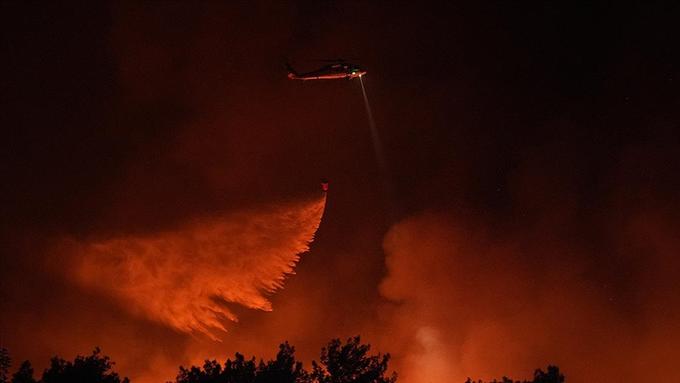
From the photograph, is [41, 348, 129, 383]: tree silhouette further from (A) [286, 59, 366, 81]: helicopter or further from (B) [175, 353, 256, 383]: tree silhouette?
(A) [286, 59, 366, 81]: helicopter

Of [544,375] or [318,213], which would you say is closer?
[544,375]

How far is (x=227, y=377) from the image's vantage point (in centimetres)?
3138

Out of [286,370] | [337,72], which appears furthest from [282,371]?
[337,72]

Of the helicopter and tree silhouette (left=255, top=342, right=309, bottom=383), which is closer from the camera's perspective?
tree silhouette (left=255, top=342, right=309, bottom=383)

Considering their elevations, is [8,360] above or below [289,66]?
below

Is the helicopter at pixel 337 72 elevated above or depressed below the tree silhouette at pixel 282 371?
above

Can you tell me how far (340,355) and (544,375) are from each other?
10173mm

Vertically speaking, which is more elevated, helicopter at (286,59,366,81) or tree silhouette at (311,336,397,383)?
helicopter at (286,59,366,81)

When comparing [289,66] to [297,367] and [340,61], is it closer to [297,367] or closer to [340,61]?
[340,61]

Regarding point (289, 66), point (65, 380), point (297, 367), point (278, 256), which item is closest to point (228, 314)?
point (278, 256)

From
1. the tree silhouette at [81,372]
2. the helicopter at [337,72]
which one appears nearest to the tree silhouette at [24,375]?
the tree silhouette at [81,372]

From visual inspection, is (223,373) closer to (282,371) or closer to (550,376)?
(282,371)

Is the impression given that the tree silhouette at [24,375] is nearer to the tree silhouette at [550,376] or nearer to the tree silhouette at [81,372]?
the tree silhouette at [81,372]

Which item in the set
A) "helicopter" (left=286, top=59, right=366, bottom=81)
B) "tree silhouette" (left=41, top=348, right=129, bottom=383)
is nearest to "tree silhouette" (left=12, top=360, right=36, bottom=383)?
"tree silhouette" (left=41, top=348, right=129, bottom=383)
